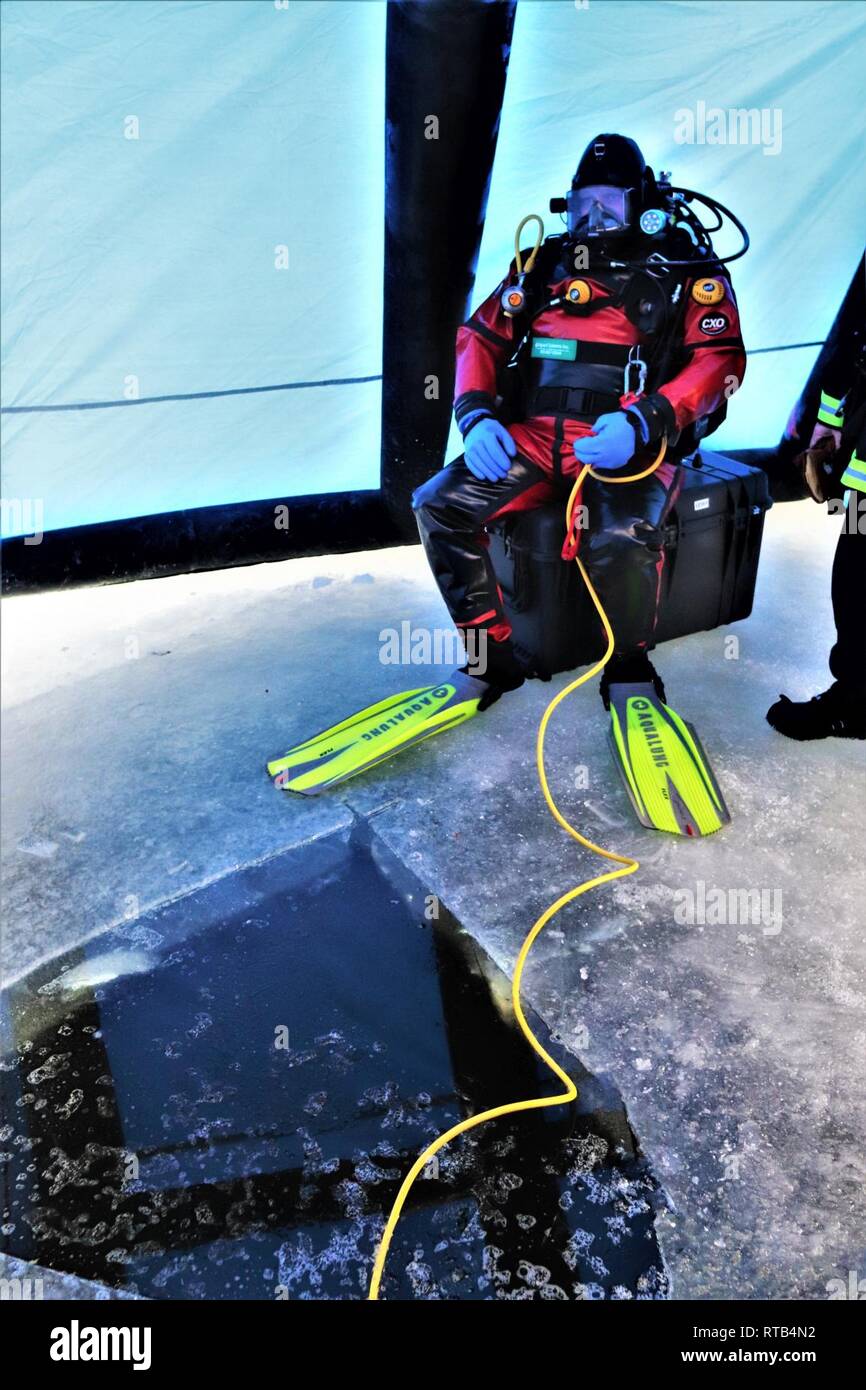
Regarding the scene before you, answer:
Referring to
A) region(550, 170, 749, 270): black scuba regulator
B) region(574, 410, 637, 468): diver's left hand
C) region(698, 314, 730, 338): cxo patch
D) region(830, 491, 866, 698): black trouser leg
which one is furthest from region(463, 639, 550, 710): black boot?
region(550, 170, 749, 270): black scuba regulator

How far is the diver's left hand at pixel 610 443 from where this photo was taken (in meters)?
2.49

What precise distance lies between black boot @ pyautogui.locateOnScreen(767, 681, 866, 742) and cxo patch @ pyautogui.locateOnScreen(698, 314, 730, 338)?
3.40ft

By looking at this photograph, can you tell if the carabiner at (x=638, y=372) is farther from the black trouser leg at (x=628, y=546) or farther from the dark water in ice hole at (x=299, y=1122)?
the dark water in ice hole at (x=299, y=1122)

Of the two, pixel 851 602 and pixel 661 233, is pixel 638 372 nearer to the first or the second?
pixel 661 233

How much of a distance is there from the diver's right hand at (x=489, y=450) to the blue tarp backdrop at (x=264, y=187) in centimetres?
101

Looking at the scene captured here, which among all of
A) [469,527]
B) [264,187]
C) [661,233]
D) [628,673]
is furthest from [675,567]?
[264,187]

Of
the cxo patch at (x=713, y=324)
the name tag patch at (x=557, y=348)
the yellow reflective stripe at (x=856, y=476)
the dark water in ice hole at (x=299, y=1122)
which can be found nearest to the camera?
the dark water in ice hole at (x=299, y=1122)

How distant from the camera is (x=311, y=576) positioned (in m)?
3.87

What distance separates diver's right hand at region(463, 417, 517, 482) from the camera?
2.62 meters

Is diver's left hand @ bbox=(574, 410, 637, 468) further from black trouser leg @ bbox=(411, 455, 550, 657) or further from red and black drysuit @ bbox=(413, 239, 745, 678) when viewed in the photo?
black trouser leg @ bbox=(411, 455, 550, 657)

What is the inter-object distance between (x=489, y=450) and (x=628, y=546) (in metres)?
0.48

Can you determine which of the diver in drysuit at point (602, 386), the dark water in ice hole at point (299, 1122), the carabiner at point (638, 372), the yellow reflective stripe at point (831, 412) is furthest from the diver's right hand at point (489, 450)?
the dark water in ice hole at point (299, 1122)
